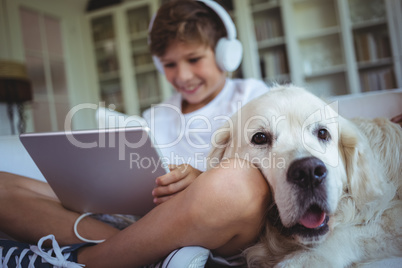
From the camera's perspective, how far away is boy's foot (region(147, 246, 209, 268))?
702mm

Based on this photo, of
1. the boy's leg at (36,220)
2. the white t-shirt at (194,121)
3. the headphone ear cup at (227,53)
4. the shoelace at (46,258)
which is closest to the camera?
the shoelace at (46,258)

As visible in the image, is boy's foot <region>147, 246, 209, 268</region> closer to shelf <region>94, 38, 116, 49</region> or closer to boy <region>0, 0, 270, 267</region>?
boy <region>0, 0, 270, 267</region>

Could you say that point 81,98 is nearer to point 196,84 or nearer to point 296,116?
point 196,84

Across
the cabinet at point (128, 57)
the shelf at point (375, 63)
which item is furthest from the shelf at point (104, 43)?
the shelf at point (375, 63)

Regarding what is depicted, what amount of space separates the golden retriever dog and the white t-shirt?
1.09 ft

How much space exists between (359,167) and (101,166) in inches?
29.6

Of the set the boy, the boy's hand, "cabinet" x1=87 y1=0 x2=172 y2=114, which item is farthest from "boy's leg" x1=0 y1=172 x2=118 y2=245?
"cabinet" x1=87 y1=0 x2=172 y2=114

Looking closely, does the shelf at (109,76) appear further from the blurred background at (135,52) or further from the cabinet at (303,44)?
the cabinet at (303,44)

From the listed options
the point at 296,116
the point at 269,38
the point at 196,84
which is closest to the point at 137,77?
the point at 269,38

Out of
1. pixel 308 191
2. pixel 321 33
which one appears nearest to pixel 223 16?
pixel 308 191

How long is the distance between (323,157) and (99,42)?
4.67 metres

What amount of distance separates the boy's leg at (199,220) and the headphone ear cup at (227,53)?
0.89m

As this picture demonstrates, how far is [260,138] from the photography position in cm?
97

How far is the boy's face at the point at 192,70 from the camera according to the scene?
5.29 feet
